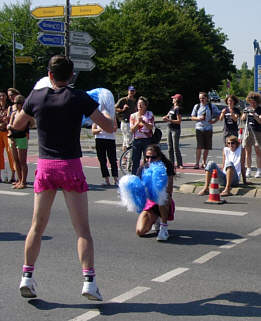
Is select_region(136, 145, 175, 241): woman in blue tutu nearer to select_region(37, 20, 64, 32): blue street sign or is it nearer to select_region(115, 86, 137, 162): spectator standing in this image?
select_region(115, 86, 137, 162): spectator standing

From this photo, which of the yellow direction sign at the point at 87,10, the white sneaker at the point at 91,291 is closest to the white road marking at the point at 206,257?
the white sneaker at the point at 91,291

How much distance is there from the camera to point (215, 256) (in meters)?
6.55

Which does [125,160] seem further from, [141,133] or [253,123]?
[253,123]

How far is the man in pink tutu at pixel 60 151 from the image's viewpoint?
15.7 ft

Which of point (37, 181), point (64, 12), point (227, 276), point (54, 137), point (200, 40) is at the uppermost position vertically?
point (200, 40)

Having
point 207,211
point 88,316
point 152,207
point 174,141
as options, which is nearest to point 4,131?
point 174,141

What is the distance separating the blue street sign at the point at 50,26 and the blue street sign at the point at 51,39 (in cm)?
18

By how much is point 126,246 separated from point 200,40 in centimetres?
5655

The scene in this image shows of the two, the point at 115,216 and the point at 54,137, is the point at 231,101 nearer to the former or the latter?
the point at 115,216

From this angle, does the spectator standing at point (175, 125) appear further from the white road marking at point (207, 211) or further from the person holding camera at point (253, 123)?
the white road marking at point (207, 211)

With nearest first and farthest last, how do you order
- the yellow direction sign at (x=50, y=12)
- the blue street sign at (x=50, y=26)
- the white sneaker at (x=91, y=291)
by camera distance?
the white sneaker at (x=91, y=291), the blue street sign at (x=50, y=26), the yellow direction sign at (x=50, y=12)

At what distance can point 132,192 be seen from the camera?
7094mm

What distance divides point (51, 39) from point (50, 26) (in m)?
0.38

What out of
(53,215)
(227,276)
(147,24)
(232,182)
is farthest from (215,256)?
(147,24)
